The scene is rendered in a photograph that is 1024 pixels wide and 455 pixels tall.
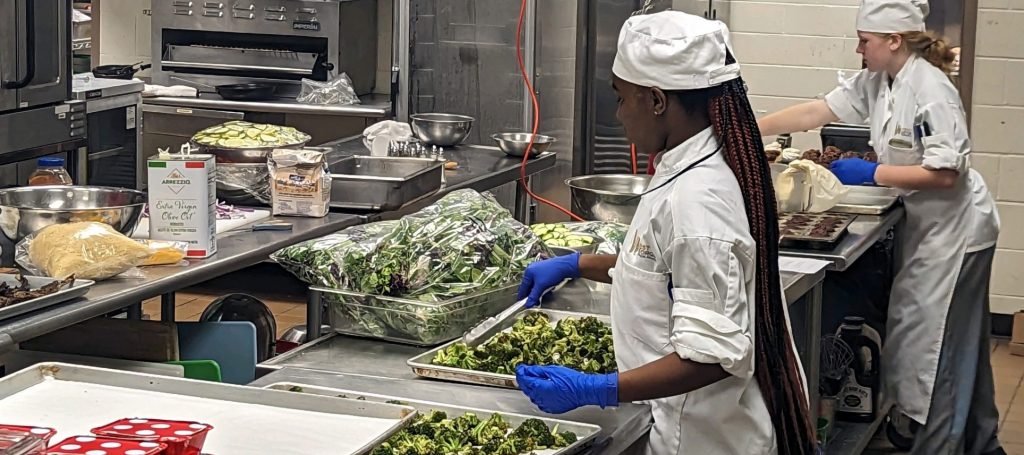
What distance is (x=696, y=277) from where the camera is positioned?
2.12 meters

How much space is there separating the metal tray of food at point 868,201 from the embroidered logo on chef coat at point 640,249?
→ 250 cm

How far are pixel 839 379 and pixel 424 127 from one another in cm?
181

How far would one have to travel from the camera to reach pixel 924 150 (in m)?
4.39

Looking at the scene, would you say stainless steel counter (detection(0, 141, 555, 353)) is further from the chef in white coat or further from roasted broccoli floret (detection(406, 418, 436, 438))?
the chef in white coat

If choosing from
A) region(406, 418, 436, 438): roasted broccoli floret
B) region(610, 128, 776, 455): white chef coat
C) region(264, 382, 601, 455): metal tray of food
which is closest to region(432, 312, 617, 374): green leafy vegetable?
region(610, 128, 776, 455): white chef coat

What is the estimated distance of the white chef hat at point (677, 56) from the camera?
2.14 m

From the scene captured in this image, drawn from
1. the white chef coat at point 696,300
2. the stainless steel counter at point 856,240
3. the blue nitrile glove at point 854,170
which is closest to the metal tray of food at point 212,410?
the white chef coat at point 696,300

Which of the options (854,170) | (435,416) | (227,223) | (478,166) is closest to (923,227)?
(854,170)

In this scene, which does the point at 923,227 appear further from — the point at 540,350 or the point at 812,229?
the point at 540,350

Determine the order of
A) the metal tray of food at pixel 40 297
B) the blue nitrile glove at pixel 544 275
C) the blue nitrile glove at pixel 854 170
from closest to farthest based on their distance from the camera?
the metal tray of food at pixel 40 297
the blue nitrile glove at pixel 544 275
the blue nitrile glove at pixel 854 170

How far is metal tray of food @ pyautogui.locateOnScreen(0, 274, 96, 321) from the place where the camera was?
2.31 m

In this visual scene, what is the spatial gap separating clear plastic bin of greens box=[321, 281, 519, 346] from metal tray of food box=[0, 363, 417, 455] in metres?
0.62

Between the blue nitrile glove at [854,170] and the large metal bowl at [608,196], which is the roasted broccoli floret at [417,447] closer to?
the large metal bowl at [608,196]

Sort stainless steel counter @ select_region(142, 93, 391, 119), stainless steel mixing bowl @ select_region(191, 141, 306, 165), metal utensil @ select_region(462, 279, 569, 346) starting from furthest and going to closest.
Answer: stainless steel counter @ select_region(142, 93, 391, 119) < stainless steel mixing bowl @ select_region(191, 141, 306, 165) < metal utensil @ select_region(462, 279, 569, 346)
